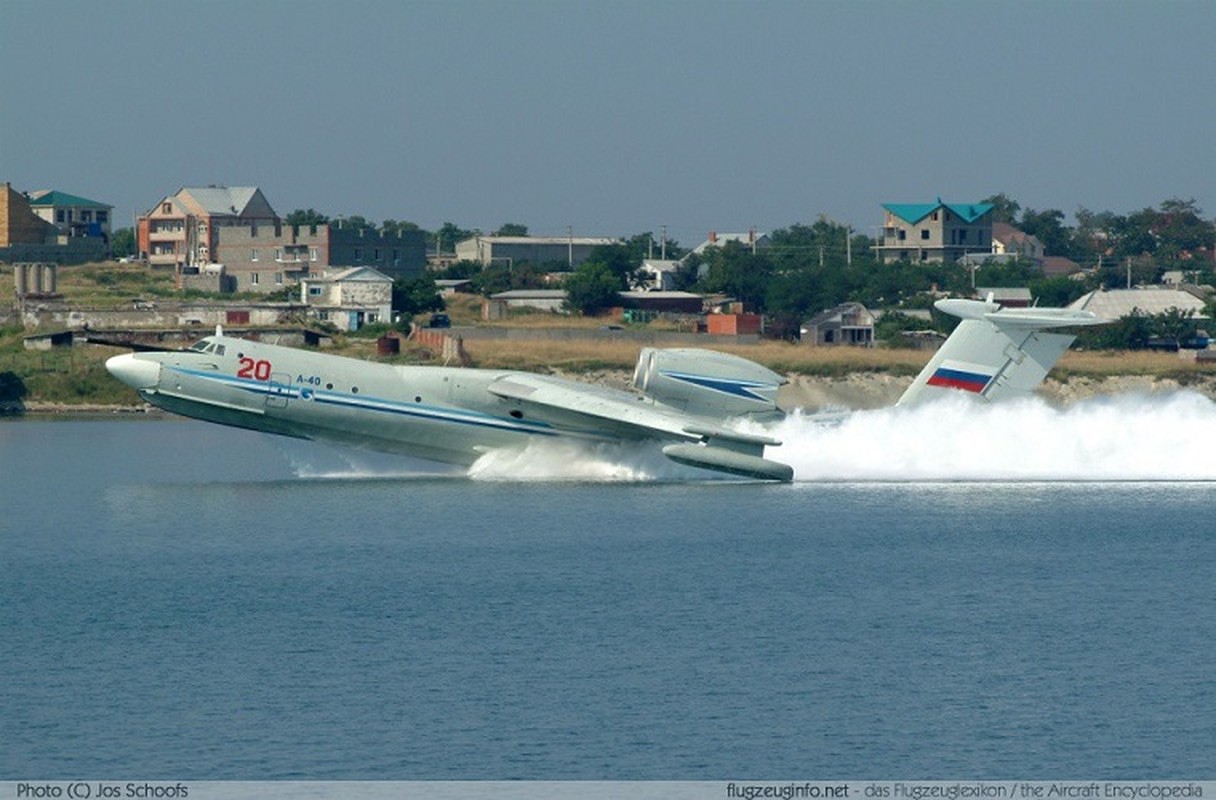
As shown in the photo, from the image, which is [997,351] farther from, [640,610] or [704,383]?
[640,610]

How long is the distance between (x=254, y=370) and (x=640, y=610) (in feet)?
52.9

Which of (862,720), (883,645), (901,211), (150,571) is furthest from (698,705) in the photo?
(901,211)

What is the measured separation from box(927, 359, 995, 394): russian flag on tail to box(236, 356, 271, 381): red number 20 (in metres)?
15.0

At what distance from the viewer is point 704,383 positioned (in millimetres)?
46406

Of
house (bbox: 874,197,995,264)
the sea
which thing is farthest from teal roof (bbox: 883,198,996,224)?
the sea

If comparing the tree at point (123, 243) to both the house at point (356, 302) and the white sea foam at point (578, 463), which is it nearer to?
the house at point (356, 302)

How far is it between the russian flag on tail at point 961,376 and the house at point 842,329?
53.5m

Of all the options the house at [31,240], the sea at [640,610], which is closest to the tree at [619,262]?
the house at [31,240]

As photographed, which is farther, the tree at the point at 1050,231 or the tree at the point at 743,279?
the tree at the point at 1050,231

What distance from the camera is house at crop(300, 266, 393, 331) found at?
97750 millimetres

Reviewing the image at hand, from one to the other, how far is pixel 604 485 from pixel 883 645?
18.4m

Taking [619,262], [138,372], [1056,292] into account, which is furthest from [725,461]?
[1056,292]

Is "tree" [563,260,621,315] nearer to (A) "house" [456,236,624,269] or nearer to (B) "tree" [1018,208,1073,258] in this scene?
(A) "house" [456,236,624,269]

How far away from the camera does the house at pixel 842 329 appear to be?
102 metres
